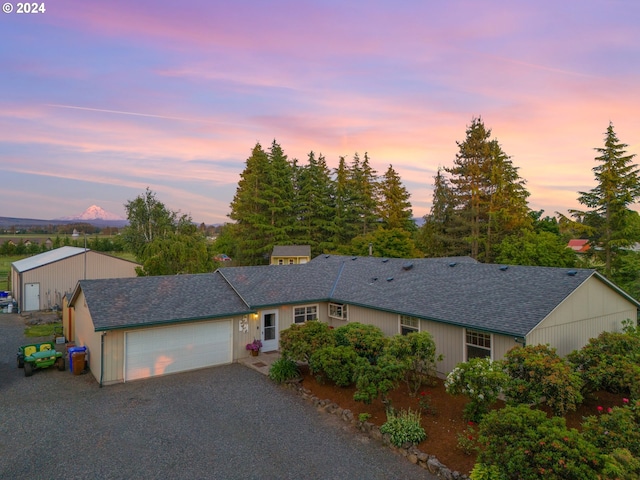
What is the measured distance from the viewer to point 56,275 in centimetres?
2483

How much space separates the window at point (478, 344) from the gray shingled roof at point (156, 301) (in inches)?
329

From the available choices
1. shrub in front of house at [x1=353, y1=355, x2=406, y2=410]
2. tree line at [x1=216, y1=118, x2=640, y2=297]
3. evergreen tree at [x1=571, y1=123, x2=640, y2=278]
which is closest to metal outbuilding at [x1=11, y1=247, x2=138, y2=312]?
tree line at [x1=216, y1=118, x2=640, y2=297]

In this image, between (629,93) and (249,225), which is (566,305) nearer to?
(629,93)

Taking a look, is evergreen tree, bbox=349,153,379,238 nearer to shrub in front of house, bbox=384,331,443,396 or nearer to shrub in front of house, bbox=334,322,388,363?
shrub in front of house, bbox=334,322,388,363

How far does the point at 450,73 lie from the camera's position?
16656 millimetres

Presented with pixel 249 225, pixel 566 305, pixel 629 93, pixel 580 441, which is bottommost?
pixel 580 441

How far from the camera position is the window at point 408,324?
13.1m

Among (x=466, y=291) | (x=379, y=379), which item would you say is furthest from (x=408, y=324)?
(x=379, y=379)

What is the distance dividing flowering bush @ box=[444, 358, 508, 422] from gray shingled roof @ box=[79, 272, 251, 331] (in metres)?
→ 8.63

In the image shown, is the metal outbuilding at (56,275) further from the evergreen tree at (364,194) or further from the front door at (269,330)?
the evergreen tree at (364,194)

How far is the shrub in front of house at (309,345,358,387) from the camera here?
419 inches

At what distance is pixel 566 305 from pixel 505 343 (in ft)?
8.49

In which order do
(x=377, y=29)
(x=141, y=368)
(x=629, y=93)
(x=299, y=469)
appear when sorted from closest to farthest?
1. (x=299, y=469)
2. (x=141, y=368)
3. (x=377, y=29)
4. (x=629, y=93)

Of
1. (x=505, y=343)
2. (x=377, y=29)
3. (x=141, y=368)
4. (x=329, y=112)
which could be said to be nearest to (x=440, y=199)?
(x=329, y=112)
